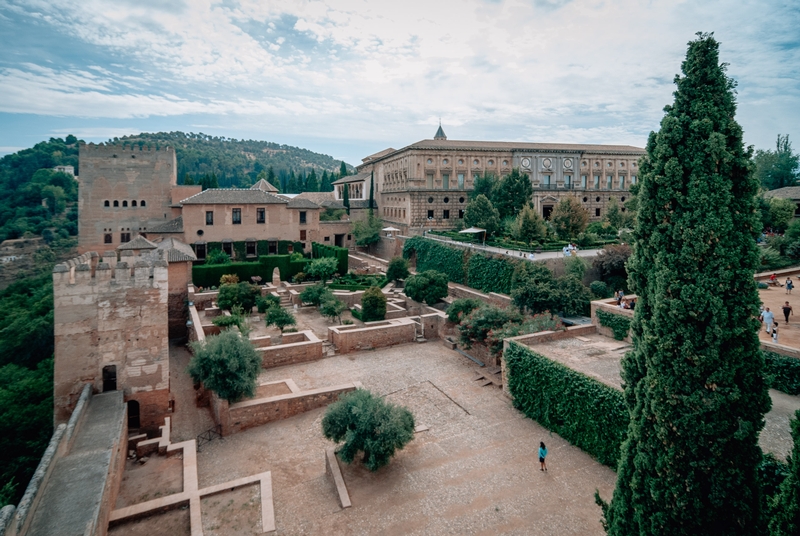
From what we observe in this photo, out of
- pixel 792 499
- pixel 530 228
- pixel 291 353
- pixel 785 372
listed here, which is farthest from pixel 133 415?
pixel 530 228

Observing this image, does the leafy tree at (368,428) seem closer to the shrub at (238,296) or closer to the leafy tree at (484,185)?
the shrub at (238,296)

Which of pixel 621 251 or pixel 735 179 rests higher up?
pixel 735 179

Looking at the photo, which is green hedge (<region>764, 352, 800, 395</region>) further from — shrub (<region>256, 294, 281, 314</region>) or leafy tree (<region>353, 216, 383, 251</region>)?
leafy tree (<region>353, 216, 383, 251</region>)

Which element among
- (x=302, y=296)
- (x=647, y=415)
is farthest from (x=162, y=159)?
(x=647, y=415)

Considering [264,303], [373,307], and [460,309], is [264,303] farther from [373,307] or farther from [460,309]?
[460,309]

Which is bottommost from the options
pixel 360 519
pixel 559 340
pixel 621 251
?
pixel 360 519

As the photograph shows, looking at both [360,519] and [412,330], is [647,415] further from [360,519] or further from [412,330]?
[412,330]

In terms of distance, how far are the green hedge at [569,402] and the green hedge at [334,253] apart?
18734 mm

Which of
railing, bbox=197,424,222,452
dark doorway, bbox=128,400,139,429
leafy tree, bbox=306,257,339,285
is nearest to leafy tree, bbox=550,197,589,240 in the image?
leafy tree, bbox=306,257,339,285

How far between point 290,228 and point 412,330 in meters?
17.9

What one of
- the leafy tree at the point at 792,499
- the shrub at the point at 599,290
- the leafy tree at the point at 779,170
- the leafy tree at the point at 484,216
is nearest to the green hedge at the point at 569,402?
the leafy tree at the point at 792,499

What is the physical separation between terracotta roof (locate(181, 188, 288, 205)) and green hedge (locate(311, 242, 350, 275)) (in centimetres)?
428

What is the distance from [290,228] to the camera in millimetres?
34438

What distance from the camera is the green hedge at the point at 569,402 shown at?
1037 cm
